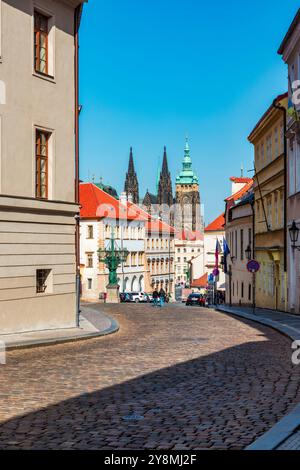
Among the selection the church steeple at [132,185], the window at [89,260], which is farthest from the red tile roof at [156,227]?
the church steeple at [132,185]

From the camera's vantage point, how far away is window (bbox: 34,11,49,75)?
2061 centimetres

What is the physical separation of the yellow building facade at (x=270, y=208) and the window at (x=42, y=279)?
13.6 metres

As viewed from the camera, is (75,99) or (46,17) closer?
(46,17)

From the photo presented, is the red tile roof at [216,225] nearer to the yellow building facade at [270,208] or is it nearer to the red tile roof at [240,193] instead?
the red tile roof at [240,193]

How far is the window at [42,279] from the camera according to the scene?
20922 millimetres

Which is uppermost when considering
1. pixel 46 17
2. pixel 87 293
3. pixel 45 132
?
pixel 46 17

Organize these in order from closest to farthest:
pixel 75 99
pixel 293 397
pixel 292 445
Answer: pixel 292 445, pixel 293 397, pixel 75 99

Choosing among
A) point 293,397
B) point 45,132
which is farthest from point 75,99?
point 293,397

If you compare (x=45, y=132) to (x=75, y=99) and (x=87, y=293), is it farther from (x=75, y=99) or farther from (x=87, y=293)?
(x=87, y=293)

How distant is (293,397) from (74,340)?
974 centimetres

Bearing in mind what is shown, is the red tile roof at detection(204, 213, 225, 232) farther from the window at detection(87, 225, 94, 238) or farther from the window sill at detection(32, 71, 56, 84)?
the window sill at detection(32, 71, 56, 84)

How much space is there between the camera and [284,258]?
32062 mm
